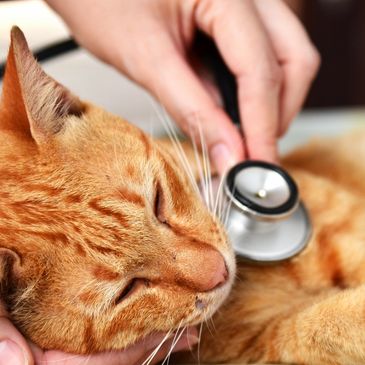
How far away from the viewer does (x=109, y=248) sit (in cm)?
97

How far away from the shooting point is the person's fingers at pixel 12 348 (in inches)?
33.7

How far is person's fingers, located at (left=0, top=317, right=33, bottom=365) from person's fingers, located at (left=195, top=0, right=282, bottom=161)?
69cm

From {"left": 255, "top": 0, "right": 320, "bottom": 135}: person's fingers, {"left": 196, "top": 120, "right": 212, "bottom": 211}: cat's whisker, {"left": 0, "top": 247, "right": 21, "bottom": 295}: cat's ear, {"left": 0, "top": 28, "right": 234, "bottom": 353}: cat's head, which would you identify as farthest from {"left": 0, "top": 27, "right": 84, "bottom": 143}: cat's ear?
{"left": 255, "top": 0, "right": 320, "bottom": 135}: person's fingers

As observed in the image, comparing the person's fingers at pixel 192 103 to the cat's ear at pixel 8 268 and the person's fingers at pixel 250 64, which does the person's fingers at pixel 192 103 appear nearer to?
the person's fingers at pixel 250 64

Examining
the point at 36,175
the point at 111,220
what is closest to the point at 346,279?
the point at 111,220

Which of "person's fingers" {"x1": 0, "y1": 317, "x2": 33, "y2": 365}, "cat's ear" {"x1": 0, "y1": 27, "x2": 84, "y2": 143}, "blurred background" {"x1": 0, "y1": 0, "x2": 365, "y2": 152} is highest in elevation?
"cat's ear" {"x1": 0, "y1": 27, "x2": 84, "y2": 143}

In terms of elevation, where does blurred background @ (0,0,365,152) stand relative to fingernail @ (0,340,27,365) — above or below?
below

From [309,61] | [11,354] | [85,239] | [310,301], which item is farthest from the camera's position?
[309,61]

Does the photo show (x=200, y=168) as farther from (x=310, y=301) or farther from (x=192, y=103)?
(x=310, y=301)

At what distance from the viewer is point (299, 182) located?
1471mm

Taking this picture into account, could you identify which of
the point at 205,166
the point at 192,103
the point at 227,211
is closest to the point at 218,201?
the point at 227,211

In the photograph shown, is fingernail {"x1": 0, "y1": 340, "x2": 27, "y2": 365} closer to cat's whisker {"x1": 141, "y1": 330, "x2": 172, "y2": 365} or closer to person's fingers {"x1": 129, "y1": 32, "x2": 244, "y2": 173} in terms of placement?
cat's whisker {"x1": 141, "y1": 330, "x2": 172, "y2": 365}

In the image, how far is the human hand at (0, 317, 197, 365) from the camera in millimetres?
862

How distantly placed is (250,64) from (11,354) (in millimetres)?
821
